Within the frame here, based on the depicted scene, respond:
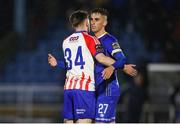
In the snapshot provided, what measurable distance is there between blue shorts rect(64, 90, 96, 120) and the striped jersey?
2.4 inches

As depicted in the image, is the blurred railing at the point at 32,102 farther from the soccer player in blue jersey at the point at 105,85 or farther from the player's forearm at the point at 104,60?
the player's forearm at the point at 104,60

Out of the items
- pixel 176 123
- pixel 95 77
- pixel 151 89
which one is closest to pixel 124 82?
pixel 151 89

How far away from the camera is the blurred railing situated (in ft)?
54.1

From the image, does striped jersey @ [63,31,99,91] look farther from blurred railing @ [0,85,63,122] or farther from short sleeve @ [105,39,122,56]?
blurred railing @ [0,85,63,122]

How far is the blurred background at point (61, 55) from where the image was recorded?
597 inches

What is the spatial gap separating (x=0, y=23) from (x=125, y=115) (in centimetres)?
654

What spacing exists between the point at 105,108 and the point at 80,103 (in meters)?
0.32

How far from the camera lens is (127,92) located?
1478 cm

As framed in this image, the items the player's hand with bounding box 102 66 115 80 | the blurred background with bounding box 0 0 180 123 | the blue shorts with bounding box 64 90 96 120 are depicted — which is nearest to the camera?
the player's hand with bounding box 102 66 115 80

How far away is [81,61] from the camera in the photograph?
8227 millimetres

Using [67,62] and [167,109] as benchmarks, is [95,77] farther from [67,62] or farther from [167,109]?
[167,109]

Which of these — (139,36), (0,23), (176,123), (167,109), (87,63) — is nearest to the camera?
(87,63)

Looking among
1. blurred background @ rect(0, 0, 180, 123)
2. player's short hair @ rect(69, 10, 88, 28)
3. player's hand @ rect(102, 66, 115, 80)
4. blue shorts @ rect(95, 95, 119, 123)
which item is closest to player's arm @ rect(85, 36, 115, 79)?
player's hand @ rect(102, 66, 115, 80)

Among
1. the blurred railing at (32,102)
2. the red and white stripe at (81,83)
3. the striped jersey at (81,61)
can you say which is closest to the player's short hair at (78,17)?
the striped jersey at (81,61)
